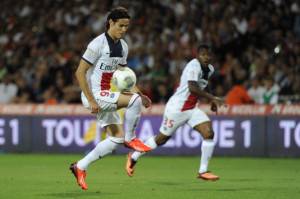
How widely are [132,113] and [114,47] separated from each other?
901mm

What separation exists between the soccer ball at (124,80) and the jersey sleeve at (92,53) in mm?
342

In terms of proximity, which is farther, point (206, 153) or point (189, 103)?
point (189, 103)

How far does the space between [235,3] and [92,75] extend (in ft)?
36.2

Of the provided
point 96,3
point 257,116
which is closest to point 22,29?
point 96,3

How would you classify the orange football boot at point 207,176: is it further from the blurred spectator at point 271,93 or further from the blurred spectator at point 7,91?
the blurred spectator at point 7,91

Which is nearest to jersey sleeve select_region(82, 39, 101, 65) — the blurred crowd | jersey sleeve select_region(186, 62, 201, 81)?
jersey sleeve select_region(186, 62, 201, 81)

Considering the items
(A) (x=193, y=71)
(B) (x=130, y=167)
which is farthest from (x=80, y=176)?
(A) (x=193, y=71)

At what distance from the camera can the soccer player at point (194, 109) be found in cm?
1377

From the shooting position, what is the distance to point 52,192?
37.5ft

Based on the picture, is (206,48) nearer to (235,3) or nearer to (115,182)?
(115,182)

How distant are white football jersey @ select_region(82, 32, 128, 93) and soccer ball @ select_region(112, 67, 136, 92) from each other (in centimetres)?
17

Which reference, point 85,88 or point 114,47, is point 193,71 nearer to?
point 114,47

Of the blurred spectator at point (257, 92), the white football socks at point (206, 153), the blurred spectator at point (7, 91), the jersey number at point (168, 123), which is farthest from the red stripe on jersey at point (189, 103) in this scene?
the blurred spectator at point (7, 91)

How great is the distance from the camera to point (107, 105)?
11469 millimetres
